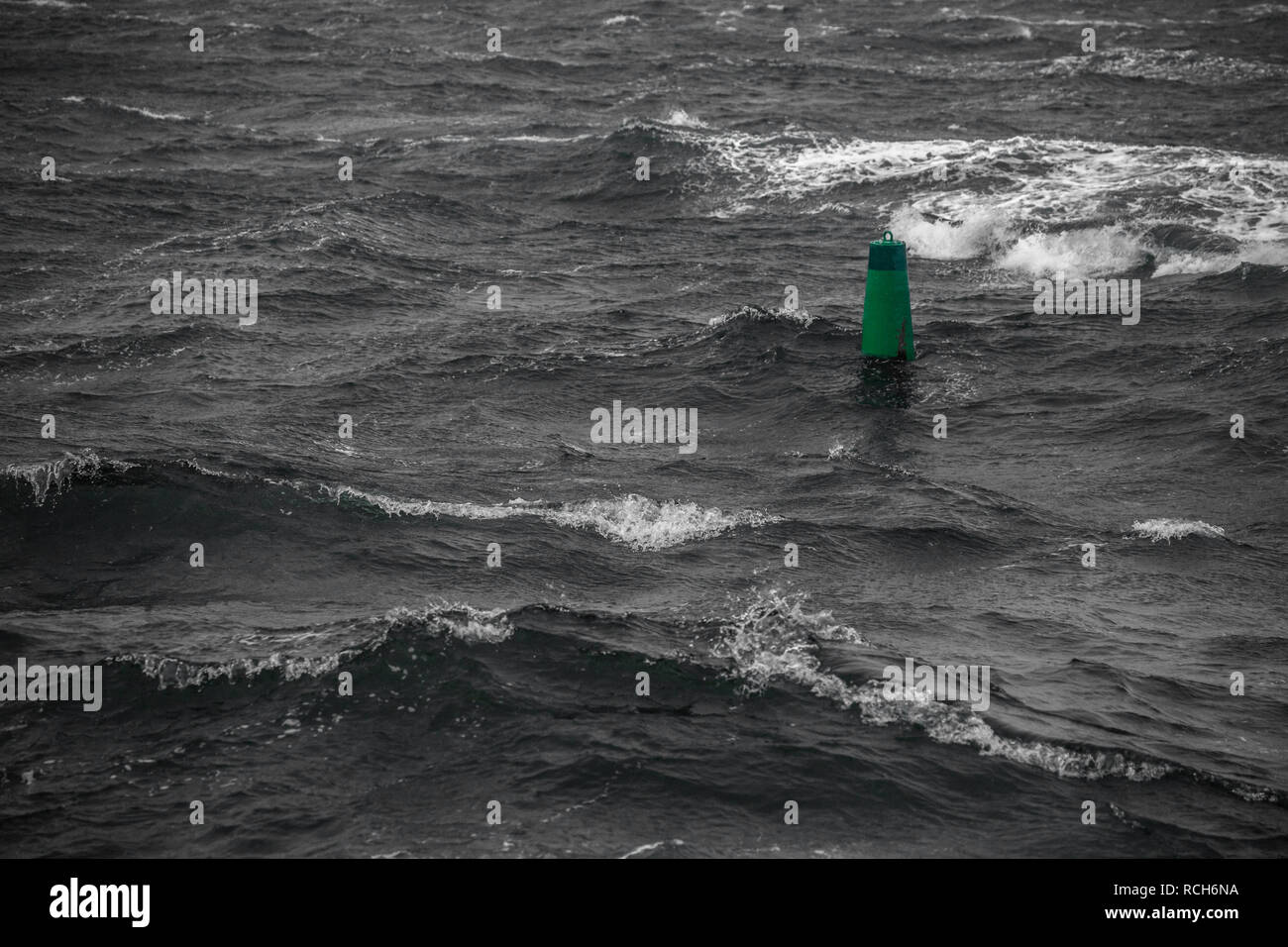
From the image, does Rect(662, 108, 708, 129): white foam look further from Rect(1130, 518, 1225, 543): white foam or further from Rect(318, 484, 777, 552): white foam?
Rect(1130, 518, 1225, 543): white foam

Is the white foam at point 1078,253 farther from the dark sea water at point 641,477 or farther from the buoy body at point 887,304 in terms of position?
the buoy body at point 887,304

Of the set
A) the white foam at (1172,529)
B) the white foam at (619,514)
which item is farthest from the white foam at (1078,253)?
the white foam at (619,514)

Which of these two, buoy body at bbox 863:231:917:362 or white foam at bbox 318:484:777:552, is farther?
buoy body at bbox 863:231:917:362

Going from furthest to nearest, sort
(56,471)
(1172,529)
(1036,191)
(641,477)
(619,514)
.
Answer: (1036,191)
(641,477)
(56,471)
(619,514)
(1172,529)

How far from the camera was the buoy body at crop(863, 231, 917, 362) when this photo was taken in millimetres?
21062

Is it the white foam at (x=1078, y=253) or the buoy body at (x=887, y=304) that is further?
the white foam at (x=1078, y=253)

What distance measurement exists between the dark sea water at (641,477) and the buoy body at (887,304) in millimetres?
464

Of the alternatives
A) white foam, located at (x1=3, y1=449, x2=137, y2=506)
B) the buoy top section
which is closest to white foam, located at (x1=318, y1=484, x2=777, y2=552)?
white foam, located at (x1=3, y1=449, x2=137, y2=506)

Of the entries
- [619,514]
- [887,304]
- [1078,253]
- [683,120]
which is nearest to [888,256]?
[887,304]

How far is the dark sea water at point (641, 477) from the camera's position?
11.3 m

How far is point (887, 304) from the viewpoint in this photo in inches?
837

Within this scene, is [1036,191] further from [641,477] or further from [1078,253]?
[641,477]

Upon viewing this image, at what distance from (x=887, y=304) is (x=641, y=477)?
219 inches

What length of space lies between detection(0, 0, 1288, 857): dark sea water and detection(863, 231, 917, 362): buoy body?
1.52 feet
